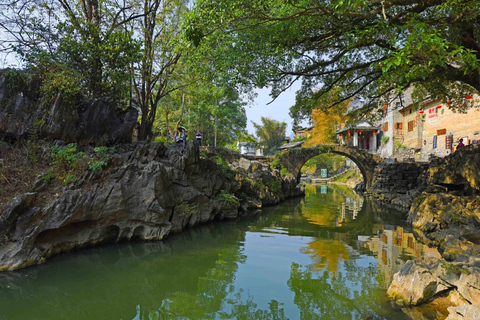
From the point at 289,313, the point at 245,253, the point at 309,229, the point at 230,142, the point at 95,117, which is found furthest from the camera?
the point at 230,142

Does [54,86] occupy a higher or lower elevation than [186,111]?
lower

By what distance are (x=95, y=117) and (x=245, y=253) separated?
6.26 metres

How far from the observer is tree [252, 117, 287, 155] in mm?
49125

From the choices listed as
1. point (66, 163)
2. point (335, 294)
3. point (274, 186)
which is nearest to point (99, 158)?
point (66, 163)

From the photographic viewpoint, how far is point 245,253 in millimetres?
7695

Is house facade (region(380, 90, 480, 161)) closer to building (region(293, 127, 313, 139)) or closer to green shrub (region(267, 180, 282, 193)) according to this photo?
green shrub (region(267, 180, 282, 193))

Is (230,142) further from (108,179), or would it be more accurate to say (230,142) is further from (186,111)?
(108,179)

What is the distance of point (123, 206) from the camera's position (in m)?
7.98

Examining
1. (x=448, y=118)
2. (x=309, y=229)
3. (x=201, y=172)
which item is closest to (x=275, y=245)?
(x=309, y=229)

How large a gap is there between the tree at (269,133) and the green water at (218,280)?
Answer: 39.8 meters

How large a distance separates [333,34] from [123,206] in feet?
22.9

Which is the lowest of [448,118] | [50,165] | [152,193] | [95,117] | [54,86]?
[152,193]

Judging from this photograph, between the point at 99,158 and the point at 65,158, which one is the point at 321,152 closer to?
the point at 99,158

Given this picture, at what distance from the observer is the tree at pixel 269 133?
161 feet
